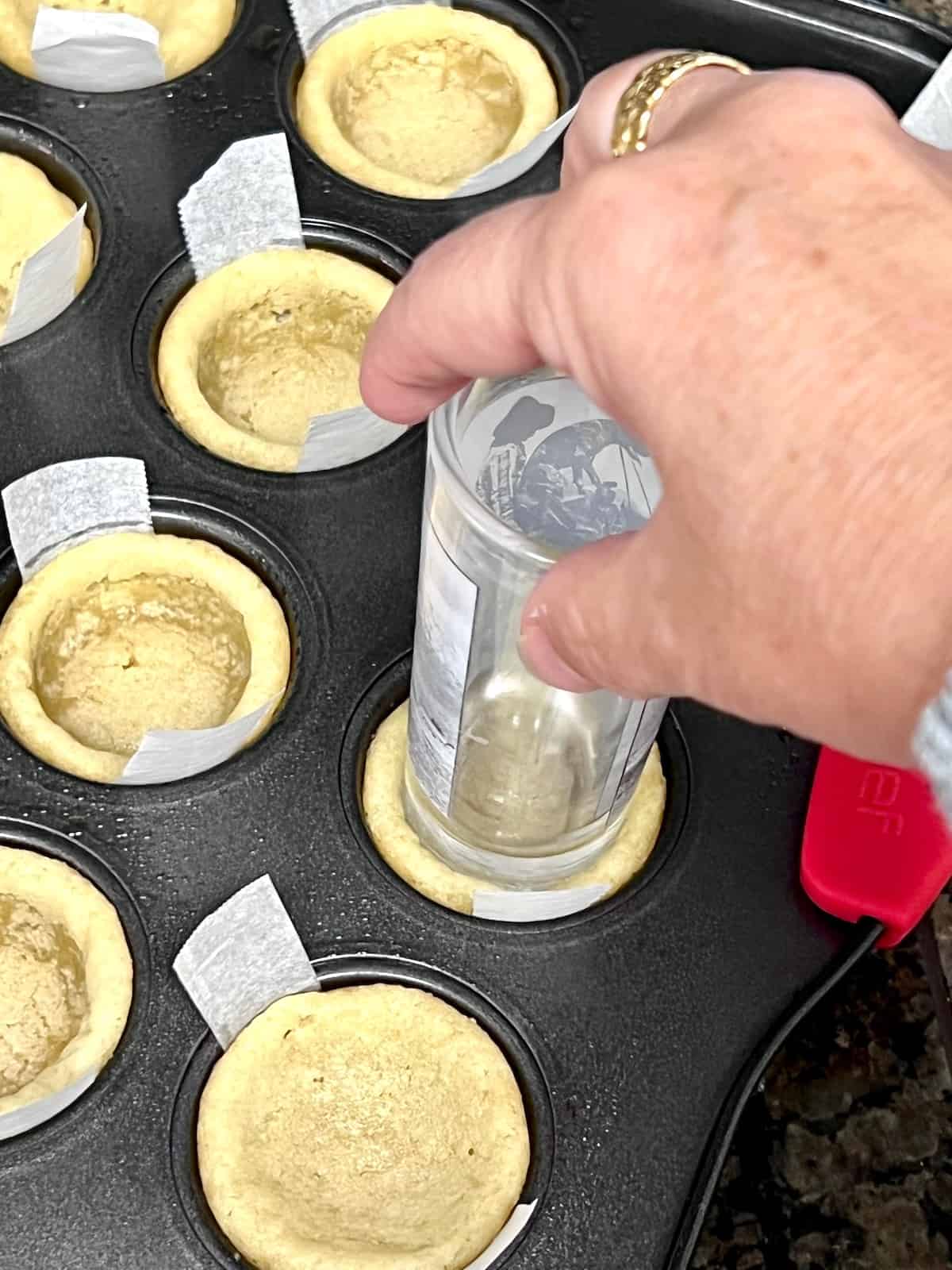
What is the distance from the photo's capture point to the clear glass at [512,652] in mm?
839

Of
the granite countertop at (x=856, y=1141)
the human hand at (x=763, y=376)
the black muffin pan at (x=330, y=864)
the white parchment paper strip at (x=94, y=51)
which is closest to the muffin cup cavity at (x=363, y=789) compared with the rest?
the black muffin pan at (x=330, y=864)

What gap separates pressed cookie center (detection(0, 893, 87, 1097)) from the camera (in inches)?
41.8

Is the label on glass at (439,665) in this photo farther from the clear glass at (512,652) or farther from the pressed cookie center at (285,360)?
the pressed cookie center at (285,360)

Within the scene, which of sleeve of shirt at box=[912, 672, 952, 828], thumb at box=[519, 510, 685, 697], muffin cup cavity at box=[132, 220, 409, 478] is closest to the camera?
sleeve of shirt at box=[912, 672, 952, 828]

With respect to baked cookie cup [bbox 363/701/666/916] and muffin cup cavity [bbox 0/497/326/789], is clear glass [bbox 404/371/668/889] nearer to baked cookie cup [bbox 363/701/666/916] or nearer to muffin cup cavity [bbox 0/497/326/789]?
baked cookie cup [bbox 363/701/666/916]

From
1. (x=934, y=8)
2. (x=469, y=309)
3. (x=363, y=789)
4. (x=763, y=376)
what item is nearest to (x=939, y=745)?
(x=763, y=376)

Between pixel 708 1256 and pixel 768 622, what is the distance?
751mm

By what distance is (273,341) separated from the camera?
1.42m

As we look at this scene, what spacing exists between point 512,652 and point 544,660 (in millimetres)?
207

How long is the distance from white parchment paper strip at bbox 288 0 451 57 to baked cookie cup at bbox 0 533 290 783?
602mm

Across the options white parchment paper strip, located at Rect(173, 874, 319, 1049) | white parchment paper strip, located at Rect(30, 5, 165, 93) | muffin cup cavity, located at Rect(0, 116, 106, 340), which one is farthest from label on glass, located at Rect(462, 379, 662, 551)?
white parchment paper strip, located at Rect(30, 5, 165, 93)

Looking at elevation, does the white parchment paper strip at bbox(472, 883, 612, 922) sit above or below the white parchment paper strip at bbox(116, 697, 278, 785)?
above

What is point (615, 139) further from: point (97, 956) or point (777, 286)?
point (97, 956)

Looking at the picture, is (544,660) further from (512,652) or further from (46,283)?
(46,283)
